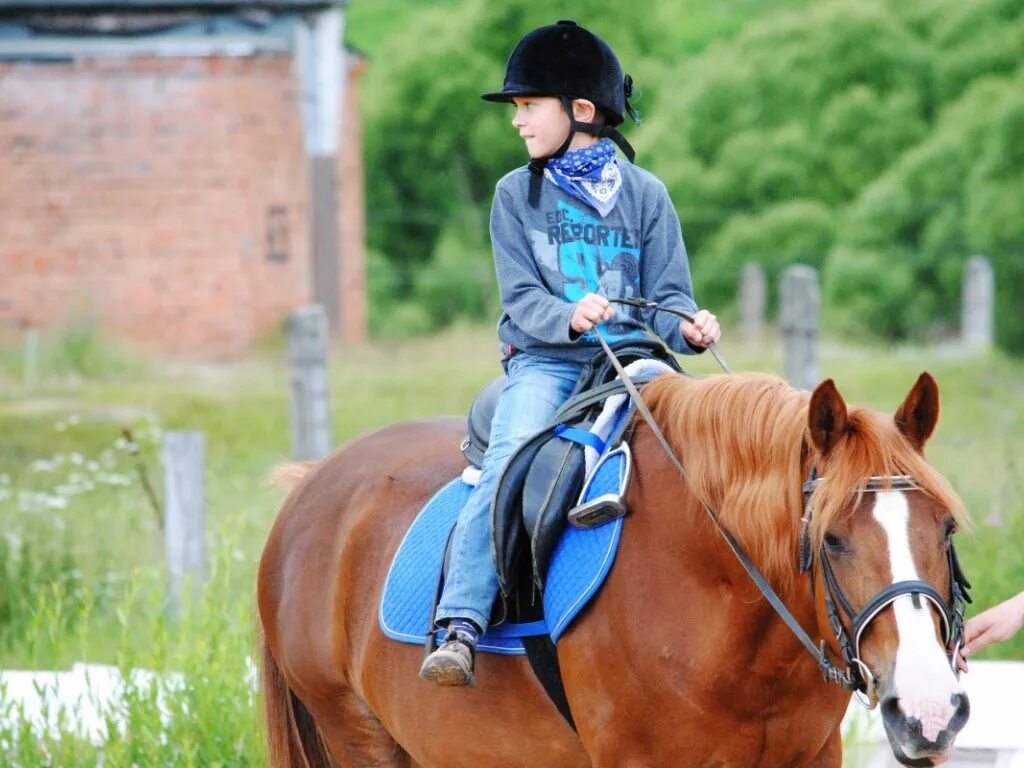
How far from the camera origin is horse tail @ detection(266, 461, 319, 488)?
17.0 feet

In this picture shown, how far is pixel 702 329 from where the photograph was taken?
3857 millimetres

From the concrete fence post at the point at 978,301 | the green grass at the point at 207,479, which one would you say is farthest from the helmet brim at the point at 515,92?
the concrete fence post at the point at 978,301

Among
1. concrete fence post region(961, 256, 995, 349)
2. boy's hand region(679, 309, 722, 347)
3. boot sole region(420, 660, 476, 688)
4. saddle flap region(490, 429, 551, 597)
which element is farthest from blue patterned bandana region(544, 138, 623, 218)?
concrete fence post region(961, 256, 995, 349)

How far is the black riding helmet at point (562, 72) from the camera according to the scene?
394cm

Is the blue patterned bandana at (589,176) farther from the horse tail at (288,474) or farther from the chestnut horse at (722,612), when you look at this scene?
the horse tail at (288,474)

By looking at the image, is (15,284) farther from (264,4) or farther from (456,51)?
(456,51)

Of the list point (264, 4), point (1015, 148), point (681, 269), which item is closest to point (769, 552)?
point (681, 269)

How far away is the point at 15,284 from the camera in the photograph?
18.3 m

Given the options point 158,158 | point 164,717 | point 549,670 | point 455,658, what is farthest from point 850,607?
point 158,158

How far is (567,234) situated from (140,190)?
15.5m

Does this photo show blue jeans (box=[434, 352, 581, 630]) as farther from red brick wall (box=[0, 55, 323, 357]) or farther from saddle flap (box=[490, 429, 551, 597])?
red brick wall (box=[0, 55, 323, 357])

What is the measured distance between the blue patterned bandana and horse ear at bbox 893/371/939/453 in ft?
3.50

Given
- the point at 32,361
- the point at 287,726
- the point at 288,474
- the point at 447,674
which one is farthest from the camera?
the point at 32,361

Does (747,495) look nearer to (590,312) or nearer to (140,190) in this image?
(590,312)
